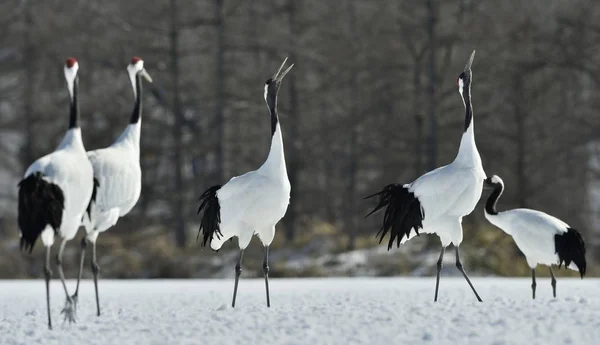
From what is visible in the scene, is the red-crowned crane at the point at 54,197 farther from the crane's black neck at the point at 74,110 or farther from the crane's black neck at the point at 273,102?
the crane's black neck at the point at 273,102

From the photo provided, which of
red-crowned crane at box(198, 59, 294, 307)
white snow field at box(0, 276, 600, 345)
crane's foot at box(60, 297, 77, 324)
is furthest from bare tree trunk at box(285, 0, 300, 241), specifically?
crane's foot at box(60, 297, 77, 324)

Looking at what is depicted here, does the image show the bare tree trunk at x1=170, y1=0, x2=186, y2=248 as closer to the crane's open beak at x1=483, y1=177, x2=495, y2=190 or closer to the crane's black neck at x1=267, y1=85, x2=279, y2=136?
the crane's open beak at x1=483, y1=177, x2=495, y2=190

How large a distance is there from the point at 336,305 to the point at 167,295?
3304mm

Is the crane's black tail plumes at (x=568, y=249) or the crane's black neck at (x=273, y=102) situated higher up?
the crane's black neck at (x=273, y=102)

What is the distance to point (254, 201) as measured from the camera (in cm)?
953

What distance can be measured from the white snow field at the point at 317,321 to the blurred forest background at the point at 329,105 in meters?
7.63

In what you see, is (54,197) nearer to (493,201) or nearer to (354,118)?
(493,201)

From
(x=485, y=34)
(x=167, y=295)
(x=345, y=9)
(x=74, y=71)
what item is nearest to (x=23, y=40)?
(x=345, y=9)

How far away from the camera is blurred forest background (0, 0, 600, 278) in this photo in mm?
20609

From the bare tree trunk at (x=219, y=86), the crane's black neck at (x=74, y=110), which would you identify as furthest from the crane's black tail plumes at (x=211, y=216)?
the bare tree trunk at (x=219, y=86)

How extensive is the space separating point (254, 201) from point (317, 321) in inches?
62.8

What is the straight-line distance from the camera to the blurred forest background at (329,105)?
20609 millimetres

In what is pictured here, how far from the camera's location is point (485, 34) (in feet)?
72.6

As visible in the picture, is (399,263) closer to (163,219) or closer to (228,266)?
(228,266)
